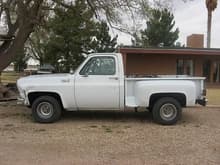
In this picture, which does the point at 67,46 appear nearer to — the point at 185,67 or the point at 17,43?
the point at 185,67

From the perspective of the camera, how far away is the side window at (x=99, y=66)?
10391mm

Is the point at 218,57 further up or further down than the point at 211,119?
further up

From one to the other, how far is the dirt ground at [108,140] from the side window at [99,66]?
139 centimetres

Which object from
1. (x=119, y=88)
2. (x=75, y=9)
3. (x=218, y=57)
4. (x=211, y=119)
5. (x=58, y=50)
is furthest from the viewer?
(x=58, y=50)

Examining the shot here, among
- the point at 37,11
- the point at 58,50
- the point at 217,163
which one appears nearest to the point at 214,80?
the point at 58,50

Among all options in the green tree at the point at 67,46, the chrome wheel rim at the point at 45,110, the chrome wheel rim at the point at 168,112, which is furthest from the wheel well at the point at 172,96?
the green tree at the point at 67,46

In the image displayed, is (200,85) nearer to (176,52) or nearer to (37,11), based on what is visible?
(37,11)

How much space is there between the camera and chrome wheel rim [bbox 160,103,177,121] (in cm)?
1025

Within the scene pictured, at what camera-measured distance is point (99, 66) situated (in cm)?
1047

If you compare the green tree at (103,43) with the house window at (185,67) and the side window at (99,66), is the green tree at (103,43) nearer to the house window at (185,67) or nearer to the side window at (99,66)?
the house window at (185,67)

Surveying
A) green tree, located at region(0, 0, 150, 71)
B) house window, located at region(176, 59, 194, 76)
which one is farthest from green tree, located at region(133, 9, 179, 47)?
green tree, located at region(0, 0, 150, 71)

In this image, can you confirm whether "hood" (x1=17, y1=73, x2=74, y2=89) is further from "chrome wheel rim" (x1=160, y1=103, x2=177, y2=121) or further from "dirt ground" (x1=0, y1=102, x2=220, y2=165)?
"chrome wheel rim" (x1=160, y1=103, x2=177, y2=121)

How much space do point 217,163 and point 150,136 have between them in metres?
2.37

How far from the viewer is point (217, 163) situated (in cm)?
645
